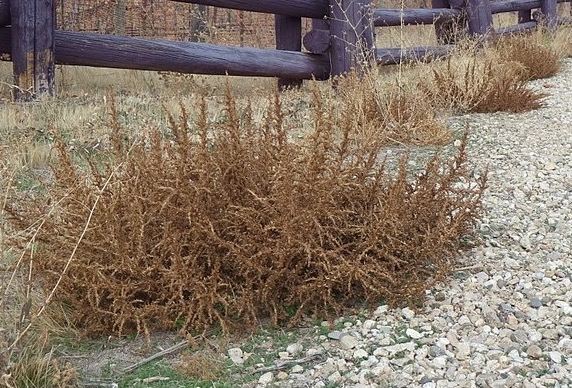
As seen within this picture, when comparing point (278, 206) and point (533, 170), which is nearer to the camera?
point (278, 206)

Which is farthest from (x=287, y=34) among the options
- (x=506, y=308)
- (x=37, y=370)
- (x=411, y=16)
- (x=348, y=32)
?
(x=37, y=370)

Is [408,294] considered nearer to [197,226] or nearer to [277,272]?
[277,272]

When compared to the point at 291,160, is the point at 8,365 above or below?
below

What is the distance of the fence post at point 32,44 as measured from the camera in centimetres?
479

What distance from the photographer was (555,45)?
30.6 feet

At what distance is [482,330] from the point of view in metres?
2.38

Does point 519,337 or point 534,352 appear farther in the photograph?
point 519,337

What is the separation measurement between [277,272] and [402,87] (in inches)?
123

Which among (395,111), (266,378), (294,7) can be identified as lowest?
(266,378)

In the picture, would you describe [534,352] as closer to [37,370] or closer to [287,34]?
[37,370]

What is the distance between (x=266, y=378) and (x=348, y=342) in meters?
0.33

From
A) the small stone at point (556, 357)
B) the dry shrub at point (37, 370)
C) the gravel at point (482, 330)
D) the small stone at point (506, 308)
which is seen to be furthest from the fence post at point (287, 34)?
the dry shrub at point (37, 370)

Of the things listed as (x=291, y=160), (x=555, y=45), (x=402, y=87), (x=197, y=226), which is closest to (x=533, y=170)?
(x=402, y=87)

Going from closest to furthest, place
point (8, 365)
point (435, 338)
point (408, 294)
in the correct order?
point (8, 365)
point (435, 338)
point (408, 294)
